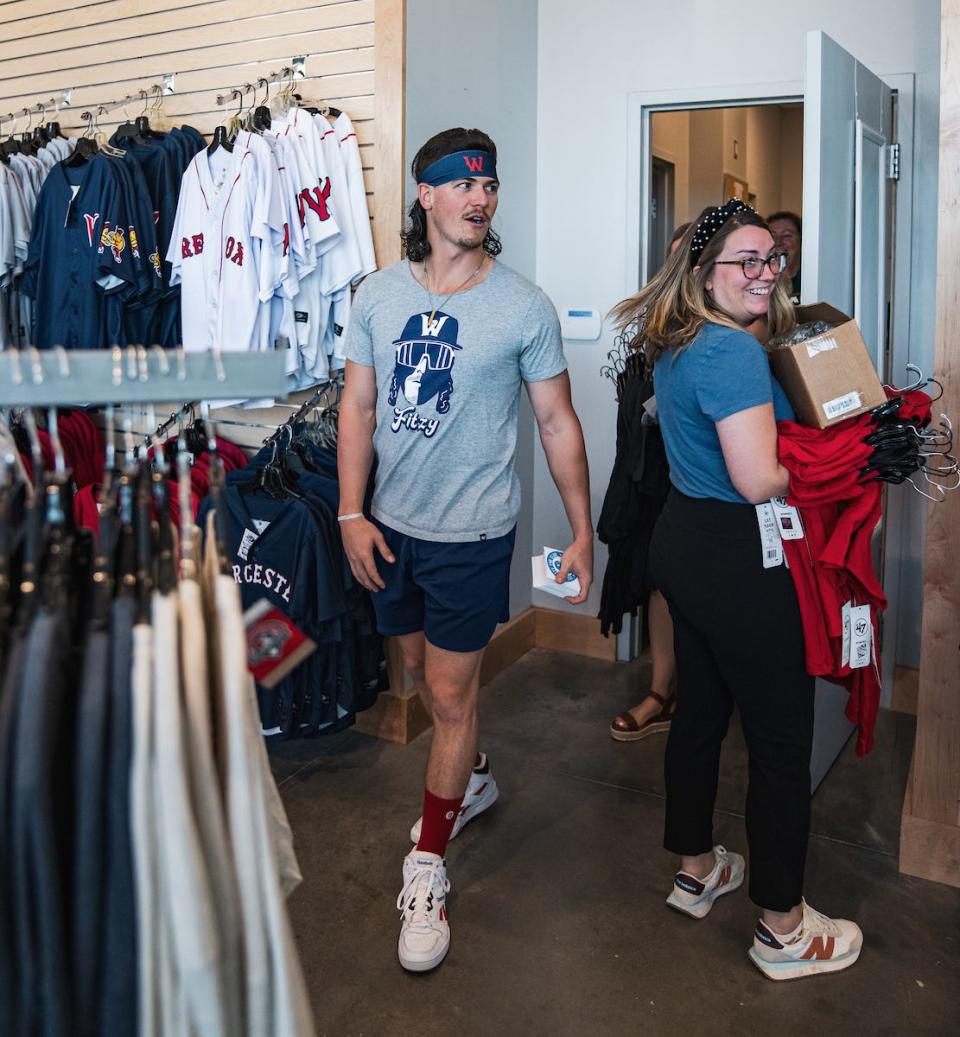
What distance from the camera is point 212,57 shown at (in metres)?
3.65

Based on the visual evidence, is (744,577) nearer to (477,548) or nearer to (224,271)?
(477,548)

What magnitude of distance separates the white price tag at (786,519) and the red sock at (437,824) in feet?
3.42

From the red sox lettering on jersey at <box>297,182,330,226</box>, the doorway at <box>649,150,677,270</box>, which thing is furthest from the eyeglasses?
the doorway at <box>649,150,677,270</box>

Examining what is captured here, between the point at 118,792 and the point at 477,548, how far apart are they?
1.53m

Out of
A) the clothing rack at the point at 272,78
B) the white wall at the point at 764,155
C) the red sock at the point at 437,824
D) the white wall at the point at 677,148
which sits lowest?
the red sock at the point at 437,824

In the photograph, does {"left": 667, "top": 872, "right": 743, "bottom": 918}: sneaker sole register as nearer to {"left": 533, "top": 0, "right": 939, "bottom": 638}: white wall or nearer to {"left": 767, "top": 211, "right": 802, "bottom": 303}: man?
{"left": 533, "top": 0, "right": 939, "bottom": 638}: white wall

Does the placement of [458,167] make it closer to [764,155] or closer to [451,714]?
[451,714]

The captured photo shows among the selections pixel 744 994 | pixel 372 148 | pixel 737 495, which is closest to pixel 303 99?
pixel 372 148

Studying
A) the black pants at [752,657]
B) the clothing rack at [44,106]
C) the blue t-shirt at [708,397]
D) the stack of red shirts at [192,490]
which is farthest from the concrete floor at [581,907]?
the clothing rack at [44,106]

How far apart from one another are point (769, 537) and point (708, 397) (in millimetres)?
328

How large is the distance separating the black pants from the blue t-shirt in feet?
→ 0.20

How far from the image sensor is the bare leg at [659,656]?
12.0ft

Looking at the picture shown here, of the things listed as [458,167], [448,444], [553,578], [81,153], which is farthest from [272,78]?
[553,578]

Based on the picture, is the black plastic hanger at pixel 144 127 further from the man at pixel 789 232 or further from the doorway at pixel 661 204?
the doorway at pixel 661 204
